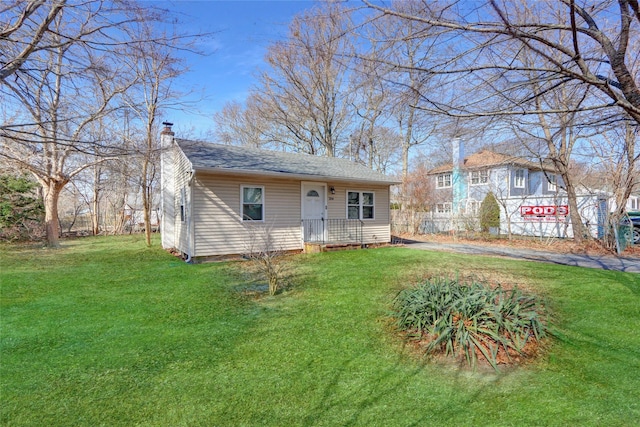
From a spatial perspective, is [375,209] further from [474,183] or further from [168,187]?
[474,183]

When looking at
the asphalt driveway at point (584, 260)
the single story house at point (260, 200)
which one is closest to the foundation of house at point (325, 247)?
the single story house at point (260, 200)

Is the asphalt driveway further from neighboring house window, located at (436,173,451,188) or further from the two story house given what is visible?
neighboring house window, located at (436,173,451,188)

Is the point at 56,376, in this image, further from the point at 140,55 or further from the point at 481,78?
the point at 481,78

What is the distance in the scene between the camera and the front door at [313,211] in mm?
10633

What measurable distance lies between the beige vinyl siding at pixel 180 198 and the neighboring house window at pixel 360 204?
5.27m

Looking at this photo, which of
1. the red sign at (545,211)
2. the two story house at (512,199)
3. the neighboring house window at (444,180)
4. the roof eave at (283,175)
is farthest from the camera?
the neighboring house window at (444,180)

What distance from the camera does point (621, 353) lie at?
3314 mm

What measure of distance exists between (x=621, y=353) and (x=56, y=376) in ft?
17.9

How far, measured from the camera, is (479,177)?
68.6ft

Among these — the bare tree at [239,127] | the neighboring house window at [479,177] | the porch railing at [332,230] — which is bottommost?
A: the porch railing at [332,230]

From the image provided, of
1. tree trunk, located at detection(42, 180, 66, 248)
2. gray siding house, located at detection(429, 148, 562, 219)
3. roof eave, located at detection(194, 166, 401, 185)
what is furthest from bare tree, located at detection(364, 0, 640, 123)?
gray siding house, located at detection(429, 148, 562, 219)

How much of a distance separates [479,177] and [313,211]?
1471 centimetres

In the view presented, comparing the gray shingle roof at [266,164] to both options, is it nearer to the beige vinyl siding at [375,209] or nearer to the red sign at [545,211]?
the beige vinyl siding at [375,209]

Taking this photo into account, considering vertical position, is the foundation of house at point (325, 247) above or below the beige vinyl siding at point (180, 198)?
below
